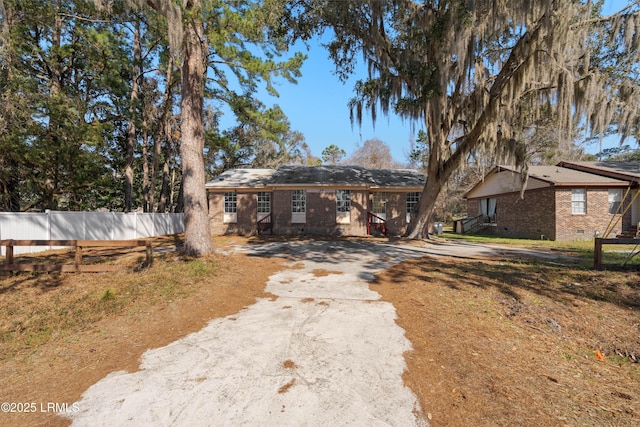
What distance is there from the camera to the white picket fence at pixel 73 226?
11031 mm

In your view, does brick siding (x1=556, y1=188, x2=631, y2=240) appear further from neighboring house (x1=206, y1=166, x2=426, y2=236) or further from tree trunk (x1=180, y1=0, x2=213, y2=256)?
tree trunk (x1=180, y1=0, x2=213, y2=256)

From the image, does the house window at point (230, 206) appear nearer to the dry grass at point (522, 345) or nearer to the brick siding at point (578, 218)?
the dry grass at point (522, 345)

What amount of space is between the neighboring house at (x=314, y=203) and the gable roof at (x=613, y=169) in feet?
34.5

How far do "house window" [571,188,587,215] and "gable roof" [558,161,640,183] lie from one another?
2333 mm

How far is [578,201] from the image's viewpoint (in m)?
16.2

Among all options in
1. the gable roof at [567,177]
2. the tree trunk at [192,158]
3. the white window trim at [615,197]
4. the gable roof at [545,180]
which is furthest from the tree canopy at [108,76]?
the white window trim at [615,197]

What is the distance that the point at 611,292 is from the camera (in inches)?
224

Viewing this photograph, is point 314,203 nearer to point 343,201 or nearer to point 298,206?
point 298,206

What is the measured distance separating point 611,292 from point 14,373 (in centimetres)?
978

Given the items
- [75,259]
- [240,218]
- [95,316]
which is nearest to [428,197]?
[240,218]

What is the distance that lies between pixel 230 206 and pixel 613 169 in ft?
79.5

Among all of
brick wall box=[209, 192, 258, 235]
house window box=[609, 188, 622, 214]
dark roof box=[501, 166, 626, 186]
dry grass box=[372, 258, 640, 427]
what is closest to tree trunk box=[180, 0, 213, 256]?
dry grass box=[372, 258, 640, 427]

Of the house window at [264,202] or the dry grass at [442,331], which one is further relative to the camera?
the house window at [264,202]

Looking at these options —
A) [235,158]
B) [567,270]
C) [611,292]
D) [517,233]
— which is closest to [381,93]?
[567,270]
